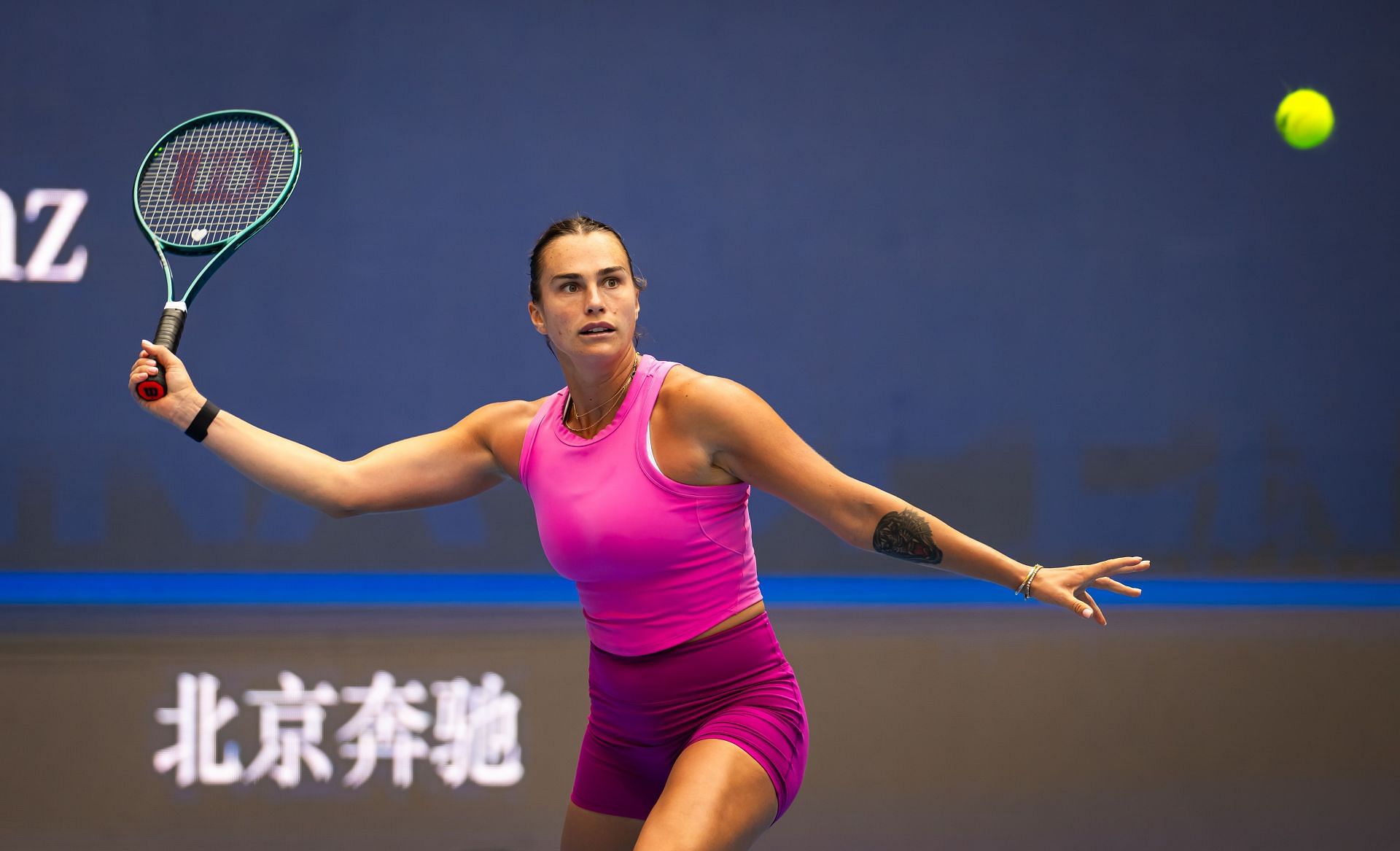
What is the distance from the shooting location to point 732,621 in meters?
1.68

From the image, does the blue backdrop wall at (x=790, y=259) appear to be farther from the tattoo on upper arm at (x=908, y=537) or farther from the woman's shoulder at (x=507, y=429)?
the tattoo on upper arm at (x=908, y=537)

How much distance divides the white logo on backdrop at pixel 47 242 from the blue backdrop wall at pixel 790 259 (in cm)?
1

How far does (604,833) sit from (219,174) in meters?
1.30

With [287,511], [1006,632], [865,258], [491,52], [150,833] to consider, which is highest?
[491,52]

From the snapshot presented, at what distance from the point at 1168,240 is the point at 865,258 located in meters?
1.11

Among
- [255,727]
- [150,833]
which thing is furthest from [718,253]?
[150,833]

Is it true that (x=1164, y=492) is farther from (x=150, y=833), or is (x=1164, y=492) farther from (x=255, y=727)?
(x=150, y=833)

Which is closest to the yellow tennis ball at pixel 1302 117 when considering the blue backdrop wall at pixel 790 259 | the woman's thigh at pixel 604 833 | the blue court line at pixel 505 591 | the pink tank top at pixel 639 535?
the blue backdrop wall at pixel 790 259

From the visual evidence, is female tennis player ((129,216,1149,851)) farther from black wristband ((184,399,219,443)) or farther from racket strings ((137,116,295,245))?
racket strings ((137,116,295,245))

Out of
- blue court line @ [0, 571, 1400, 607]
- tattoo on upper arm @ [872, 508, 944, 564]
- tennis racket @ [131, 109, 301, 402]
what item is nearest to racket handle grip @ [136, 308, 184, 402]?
tennis racket @ [131, 109, 301, 402]

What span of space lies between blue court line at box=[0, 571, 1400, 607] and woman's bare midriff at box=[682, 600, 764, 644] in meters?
2.50

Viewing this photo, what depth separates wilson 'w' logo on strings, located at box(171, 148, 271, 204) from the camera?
2.23 metres

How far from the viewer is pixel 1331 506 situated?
4863 millimetres

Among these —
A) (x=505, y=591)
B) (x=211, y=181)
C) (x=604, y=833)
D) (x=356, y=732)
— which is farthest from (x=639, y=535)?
(x=505, y=591)
